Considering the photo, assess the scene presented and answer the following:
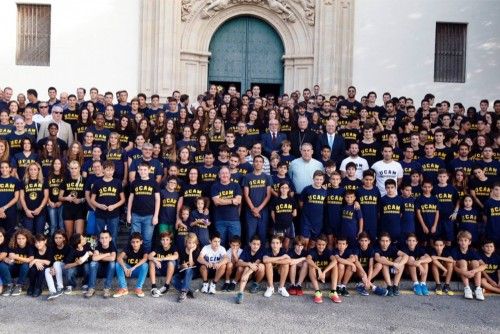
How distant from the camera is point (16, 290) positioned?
808cm

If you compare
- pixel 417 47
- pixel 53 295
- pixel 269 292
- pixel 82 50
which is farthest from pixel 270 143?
pixel 82 50

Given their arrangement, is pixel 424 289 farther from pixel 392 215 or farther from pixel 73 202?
pixel 73 202

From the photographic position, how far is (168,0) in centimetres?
1489

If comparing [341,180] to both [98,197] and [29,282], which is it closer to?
[98,197]

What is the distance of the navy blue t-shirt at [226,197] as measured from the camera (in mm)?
9031

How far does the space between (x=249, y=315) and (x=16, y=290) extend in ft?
11.0

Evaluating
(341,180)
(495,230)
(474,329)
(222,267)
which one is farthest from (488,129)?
(222,267)

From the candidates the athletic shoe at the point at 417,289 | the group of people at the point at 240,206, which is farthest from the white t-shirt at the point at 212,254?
the athletic shoe at the point at 417,289

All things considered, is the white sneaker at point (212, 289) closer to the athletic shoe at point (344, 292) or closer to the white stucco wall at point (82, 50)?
the athletic shoe at point (344, 292)

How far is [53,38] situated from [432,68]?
10035 mm

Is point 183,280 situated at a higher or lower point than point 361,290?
higher

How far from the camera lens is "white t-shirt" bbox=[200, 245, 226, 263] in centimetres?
863

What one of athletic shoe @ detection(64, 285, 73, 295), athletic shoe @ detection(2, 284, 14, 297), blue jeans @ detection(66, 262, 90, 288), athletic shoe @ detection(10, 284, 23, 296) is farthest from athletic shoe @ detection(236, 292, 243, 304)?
Result: athletic shoe @ detection(2, 284, 14, 297)

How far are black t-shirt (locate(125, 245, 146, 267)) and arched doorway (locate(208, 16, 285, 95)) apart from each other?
8141 mm
